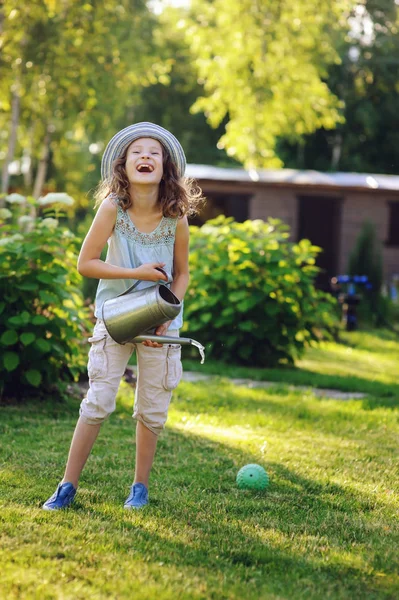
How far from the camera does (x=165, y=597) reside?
7.96 ft

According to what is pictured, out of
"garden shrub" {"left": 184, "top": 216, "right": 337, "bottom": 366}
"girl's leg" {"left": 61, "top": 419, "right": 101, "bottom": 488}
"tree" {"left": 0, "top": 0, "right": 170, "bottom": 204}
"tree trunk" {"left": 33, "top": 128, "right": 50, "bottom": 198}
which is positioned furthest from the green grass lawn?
"tree trunk" {"left": 33, "top": 128, "right": 50, "bottom": 198}

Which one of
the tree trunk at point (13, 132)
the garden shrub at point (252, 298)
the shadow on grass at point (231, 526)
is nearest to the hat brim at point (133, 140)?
the shadow on grass at point (231, 526)

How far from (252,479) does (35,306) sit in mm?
2216

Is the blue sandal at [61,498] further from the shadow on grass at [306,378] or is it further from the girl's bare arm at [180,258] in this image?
the shadow on grass at [306,378]

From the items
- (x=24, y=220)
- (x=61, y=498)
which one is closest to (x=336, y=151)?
(x=24, y=220)

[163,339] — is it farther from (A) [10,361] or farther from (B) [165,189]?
(A) [10,361]

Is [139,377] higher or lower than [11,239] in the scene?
lower

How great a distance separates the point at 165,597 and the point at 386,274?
14444 mm

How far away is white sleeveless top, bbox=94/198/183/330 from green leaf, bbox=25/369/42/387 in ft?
6.70

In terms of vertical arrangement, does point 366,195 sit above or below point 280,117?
below

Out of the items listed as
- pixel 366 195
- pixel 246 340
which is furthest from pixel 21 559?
pixel 366 195

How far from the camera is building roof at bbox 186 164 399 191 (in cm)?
1536

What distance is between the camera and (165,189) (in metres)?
3.45

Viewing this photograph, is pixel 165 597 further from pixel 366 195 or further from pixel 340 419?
pixel 366 195
